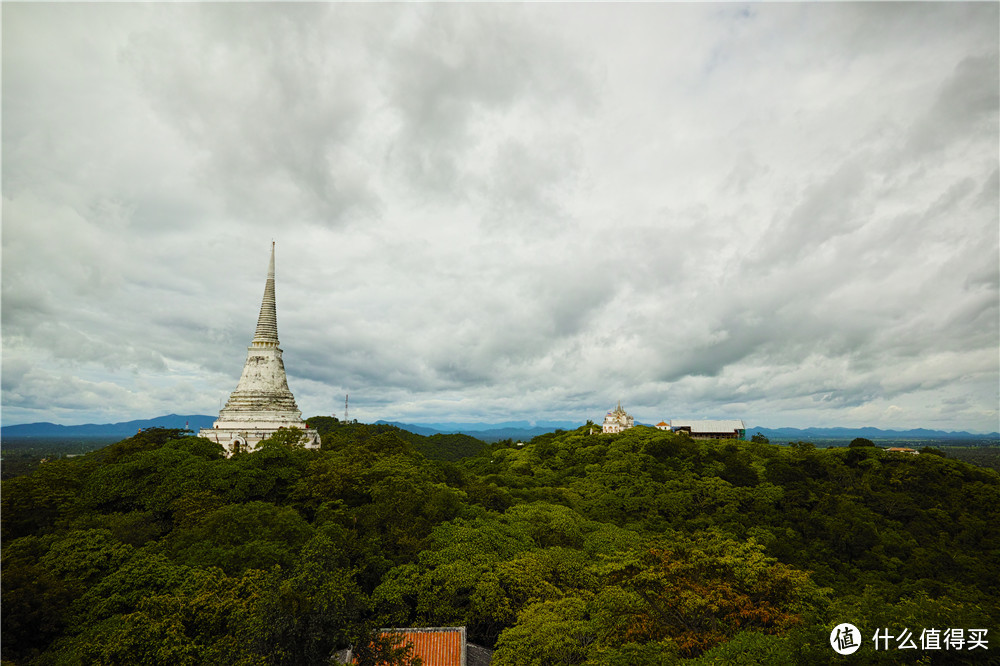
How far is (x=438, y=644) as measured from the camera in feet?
72.7

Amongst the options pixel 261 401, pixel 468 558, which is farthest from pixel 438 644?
pixel 261 401

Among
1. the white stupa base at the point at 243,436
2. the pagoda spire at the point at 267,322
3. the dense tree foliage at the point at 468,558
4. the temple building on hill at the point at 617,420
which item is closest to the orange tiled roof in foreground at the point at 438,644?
the dense tree foliage at the point at 468,558

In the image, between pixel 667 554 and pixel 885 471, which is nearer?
pixel 667 554

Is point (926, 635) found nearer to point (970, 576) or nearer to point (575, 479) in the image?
point (970, 576)

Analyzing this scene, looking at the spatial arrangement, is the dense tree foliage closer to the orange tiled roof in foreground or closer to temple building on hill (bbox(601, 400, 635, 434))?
the orange tiled roof in foreground

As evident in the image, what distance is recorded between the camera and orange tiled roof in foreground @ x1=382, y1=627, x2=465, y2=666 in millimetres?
21578

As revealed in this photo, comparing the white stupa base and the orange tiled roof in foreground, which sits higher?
the white stupa base

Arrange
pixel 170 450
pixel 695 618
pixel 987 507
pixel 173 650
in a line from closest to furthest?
pixel 173 650 → pixel 695 618 → pixel 170 450 → pixel 987 507

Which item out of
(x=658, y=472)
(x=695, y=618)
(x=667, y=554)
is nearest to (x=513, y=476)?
(x=658, y=472)

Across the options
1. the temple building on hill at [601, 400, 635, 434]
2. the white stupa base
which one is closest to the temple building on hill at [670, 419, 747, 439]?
the temple building on hill at [601, 400, 635, 434]

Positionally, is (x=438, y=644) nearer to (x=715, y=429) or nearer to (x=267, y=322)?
(x=267, y=322)

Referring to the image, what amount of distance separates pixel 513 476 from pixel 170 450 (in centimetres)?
3332

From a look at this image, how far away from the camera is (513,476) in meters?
55.2

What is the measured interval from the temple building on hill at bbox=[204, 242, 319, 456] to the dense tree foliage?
5.01 meters
